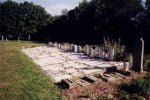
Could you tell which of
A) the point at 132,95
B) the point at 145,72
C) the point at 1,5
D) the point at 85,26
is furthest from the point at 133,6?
the point at 1,5

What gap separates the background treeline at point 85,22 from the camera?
1173 inches

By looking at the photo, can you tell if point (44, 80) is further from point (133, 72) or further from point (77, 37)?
point (77, 37)

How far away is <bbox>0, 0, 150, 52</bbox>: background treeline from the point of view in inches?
1173

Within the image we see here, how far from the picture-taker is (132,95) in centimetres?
839

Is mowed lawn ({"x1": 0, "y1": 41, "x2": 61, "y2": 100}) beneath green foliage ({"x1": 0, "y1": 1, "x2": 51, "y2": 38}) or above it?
beneath

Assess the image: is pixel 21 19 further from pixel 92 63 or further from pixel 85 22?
pixel 92 63

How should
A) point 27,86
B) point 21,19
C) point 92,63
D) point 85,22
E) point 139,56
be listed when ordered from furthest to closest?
1. point 21,19
2. point 85,22
3. point 92,63
4. point 139,56
5. point 27,86

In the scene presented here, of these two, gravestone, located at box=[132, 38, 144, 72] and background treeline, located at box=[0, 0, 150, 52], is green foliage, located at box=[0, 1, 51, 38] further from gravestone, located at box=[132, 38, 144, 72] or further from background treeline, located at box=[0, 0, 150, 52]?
gravestone, located at box=[132, 38, 144, 72]

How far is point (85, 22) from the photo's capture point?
3912cm

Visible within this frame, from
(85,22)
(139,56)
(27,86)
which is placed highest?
(85,22)

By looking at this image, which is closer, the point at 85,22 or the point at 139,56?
the point at 139,56

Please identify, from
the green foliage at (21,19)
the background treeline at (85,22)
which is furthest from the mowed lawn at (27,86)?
the green foliage at (21,19)

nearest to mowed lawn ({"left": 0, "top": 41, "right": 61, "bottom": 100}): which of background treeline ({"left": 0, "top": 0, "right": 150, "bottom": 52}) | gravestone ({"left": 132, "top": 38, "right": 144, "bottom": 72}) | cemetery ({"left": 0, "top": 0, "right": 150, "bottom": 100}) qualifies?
cemetery ({"left": 0, "top": 0, "right": 150, "bottom": 100})

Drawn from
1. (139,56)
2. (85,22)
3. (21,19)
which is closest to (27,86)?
(139,56)
